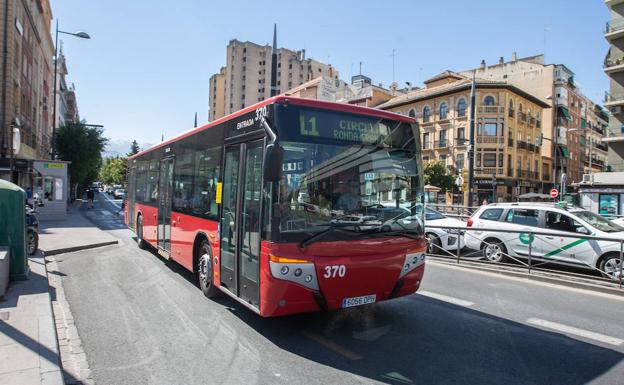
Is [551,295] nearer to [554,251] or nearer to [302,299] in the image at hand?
[554,251]

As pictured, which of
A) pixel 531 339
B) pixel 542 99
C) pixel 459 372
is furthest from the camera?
pixel 542 99

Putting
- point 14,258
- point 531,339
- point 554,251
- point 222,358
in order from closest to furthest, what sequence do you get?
point 222,358
point 531,339
point 14,258
point 554,251

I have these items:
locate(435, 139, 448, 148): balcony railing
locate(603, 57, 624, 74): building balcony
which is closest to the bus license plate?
locate(603, 57, 624, 74): building balcony

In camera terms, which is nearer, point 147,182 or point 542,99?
point 147,182

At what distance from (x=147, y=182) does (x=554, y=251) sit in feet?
33.5

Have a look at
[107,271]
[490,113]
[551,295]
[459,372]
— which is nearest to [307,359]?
[459,372]

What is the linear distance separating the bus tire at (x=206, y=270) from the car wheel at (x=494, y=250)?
735 centimetres

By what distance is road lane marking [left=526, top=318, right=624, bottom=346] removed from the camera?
208 inches

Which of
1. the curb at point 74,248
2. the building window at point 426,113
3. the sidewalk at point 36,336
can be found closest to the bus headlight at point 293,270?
the sidewalk at point 36,336

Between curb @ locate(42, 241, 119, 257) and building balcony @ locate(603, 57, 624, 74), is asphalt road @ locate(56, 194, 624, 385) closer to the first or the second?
curb @ locate(42, 241, 119, 257)

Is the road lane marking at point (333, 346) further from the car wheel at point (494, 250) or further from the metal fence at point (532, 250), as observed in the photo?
the car wheel at point (494, 250)

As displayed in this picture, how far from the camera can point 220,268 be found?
20.6ft

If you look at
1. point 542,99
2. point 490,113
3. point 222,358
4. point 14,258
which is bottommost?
point 222,358

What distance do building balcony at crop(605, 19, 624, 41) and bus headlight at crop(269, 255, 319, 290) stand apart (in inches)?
1754
